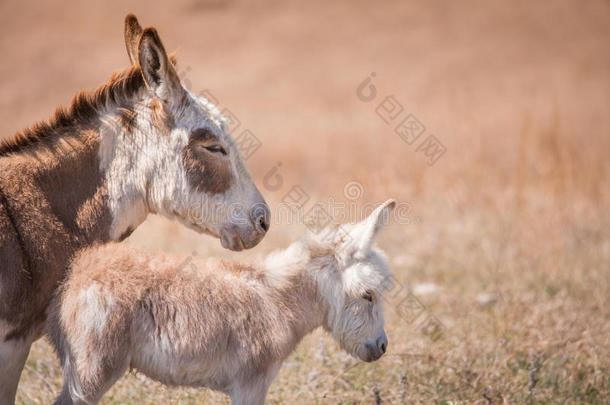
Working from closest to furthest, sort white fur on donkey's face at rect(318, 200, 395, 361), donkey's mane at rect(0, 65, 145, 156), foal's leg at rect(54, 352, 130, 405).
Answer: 1. foal's leg at rect(54, 352, 130, 405)
2. donkey's mane at rect(0, 65, 145, 156)
3. white fur on donkey's face at rect(318, 200, 395, 361)

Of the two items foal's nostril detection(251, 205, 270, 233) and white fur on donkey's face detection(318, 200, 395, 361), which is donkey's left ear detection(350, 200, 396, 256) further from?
foal's nostril detection(251, 205, 270, 233)

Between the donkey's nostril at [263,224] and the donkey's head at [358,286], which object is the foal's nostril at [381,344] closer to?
the donkey's head at [358,286]

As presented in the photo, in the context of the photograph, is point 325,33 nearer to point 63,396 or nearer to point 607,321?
point 607,321

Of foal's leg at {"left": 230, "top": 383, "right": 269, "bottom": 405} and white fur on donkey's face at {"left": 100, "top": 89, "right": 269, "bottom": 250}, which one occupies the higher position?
white fur on donkey's face at {"left": 100, "top": 89, "right": 269, "bottom": 250}

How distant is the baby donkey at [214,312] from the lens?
294cm

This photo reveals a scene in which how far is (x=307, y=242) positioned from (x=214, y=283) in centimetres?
63

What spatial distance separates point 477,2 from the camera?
54.5 ft

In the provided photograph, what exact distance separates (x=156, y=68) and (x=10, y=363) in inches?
67.5

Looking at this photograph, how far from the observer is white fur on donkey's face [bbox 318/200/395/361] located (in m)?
3.50

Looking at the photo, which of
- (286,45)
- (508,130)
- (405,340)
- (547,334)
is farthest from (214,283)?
(286,45)

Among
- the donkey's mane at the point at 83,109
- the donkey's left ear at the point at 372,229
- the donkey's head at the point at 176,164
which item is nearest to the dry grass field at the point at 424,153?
the donkey's left ear at the point at 372,229

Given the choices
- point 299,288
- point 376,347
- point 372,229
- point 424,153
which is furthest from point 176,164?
point 424,153

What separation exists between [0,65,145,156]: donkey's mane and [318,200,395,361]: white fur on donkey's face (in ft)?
4.94

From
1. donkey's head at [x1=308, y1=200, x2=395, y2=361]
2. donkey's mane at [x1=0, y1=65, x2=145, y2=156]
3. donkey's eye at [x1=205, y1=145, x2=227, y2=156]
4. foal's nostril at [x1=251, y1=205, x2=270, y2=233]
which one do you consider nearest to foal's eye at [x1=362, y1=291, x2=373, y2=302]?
donkey's head at [x1=308, y1=200, x2=395, y2=361]
